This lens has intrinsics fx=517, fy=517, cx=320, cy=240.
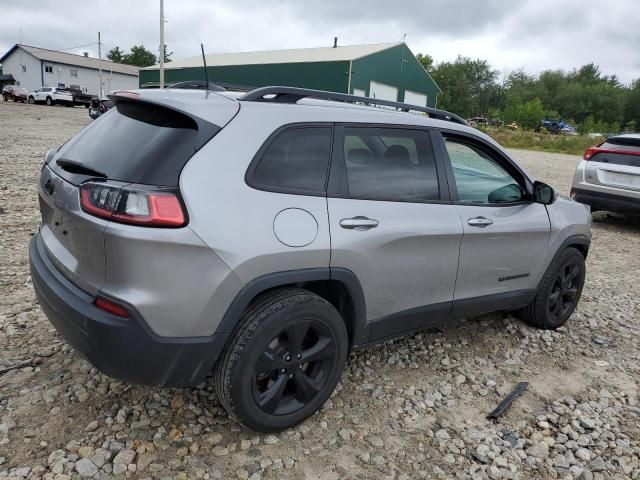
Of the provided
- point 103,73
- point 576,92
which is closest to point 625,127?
point 576,92

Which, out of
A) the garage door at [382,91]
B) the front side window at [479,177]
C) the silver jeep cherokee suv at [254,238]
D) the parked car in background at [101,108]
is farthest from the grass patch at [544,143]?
the silver jeep cherokee suv at [254,238]

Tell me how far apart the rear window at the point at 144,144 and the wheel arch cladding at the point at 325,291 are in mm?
588

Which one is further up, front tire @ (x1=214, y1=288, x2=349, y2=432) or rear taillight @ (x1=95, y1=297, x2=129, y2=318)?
rear taillight @ (x1=95, y1=297, x2=129, y2=318)

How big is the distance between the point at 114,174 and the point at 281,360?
117 cm

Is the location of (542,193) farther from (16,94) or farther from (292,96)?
(16,94)

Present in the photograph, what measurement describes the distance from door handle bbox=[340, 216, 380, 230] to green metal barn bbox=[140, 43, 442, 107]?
29.7 meters

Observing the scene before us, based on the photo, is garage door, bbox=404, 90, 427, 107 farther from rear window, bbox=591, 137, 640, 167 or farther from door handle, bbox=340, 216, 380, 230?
door handle, bbox=340, 216, 380, 230

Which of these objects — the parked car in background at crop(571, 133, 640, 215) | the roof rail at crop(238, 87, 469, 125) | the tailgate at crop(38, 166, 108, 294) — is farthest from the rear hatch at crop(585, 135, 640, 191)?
the tailgate at crop(38, 166, 108, 294)

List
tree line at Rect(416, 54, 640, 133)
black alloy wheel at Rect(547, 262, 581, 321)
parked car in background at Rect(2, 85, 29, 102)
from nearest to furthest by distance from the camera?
black alloy wheel at Rect(547, 262, 581, 321) < parked car in background at Rect(2, 85, 29, 102) < tree line at Rect(416, 54, 640, 133)

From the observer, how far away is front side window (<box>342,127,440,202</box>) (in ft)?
9.13

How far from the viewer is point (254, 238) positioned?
Result: 2291 mm

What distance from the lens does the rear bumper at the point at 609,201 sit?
25.3 feet

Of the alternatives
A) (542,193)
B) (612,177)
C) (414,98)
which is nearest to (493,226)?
(542,193)

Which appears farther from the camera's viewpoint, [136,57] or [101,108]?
[136,57]
